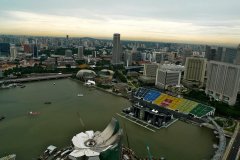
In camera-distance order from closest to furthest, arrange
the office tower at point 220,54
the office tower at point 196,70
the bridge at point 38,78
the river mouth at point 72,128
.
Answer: the river mouth at point 72,128 < the bridge at point 38,78 < the office tower at point 196,70 < the office tower at point 220,54

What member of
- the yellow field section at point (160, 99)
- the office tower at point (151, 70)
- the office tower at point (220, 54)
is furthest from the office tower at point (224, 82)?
the office tower at point (220, 54)

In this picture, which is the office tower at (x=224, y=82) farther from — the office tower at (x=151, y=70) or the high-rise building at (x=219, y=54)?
the high-rise building at (x=219, y=54)

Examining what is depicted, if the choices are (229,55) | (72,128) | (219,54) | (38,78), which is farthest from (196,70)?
(38,78)

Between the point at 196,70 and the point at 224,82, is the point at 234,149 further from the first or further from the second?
the point at 196,70

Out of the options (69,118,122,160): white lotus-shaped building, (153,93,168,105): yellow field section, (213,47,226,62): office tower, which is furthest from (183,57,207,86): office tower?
→ (69,118,122,160): white lotus-shaped building

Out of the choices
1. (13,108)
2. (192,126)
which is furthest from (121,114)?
(13,108)

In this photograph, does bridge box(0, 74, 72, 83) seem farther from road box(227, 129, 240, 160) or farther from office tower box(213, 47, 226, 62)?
office tower box(213, 47, 226, 62)
